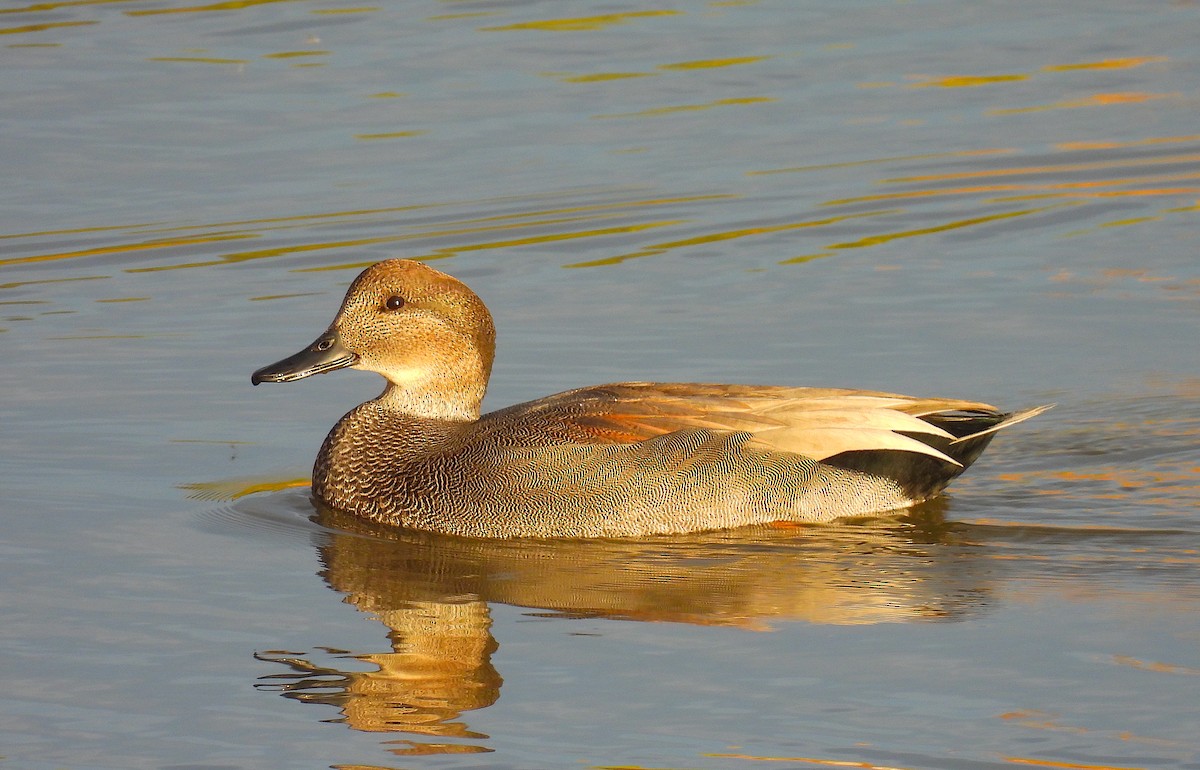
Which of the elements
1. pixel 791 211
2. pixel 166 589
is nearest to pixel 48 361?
pixel 166 589

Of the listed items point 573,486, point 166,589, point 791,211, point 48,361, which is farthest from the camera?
point 791,211

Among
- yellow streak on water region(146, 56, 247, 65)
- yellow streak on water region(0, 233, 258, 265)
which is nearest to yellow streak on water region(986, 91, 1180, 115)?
yellow streak on water region(0, 233, 258, 265)

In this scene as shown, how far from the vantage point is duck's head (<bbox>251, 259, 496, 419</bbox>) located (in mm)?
9055

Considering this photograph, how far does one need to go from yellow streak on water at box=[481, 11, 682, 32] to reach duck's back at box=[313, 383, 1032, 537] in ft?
30.5

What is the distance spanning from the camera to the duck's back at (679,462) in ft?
27.5

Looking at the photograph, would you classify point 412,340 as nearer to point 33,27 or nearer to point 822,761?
point 822,761

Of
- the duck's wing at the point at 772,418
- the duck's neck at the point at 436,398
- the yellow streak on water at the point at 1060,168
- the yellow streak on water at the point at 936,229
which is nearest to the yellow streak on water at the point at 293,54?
the yellow streak on water at the point at 1060,168

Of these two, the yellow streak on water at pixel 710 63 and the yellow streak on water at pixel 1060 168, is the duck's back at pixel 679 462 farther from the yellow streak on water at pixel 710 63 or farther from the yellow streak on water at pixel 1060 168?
the yellow streak on water at pixel 710 63

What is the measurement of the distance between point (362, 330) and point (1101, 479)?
10.4 ft

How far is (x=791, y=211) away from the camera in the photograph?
517 inches

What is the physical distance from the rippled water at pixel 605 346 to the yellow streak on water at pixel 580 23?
0.21 ft

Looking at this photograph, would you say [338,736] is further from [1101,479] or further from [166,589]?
[1101,479]

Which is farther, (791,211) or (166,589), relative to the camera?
(791,211)

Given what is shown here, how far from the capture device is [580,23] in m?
17.7
